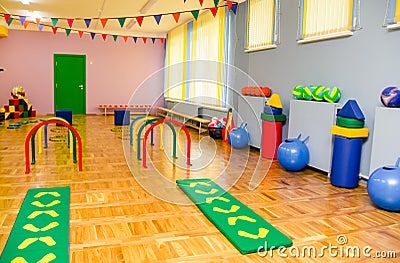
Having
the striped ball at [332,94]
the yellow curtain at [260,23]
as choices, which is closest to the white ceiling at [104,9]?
the yellow curtain at [260,23]

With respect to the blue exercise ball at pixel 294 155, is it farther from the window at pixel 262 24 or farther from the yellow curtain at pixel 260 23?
the yellow curtain at pixel 260 23

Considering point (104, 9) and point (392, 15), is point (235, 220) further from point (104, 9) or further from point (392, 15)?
point (104, 9)

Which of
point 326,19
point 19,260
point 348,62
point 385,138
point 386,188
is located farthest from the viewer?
point 326,19

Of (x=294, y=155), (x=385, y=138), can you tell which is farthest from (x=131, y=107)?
(x=385, y=138)

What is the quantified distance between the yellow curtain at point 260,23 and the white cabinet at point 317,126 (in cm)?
138

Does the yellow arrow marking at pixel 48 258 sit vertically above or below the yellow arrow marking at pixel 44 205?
below

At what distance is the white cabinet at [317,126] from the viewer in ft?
12.6

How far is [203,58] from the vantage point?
7.65 meters

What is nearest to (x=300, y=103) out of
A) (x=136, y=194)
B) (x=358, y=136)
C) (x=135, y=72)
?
(x=358, y=136)

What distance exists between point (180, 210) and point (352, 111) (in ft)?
6.22

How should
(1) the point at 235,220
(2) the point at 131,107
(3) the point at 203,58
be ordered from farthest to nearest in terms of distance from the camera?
(2) the point at 131,107, (3) the point at 203,58, (1) the point at 235,220

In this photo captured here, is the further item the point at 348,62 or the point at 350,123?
the point at 348,62

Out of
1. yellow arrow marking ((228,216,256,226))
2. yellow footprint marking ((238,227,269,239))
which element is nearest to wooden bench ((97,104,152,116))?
yellow arrow marking ((228,216,256,226))

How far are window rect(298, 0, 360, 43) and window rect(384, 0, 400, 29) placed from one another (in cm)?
36
